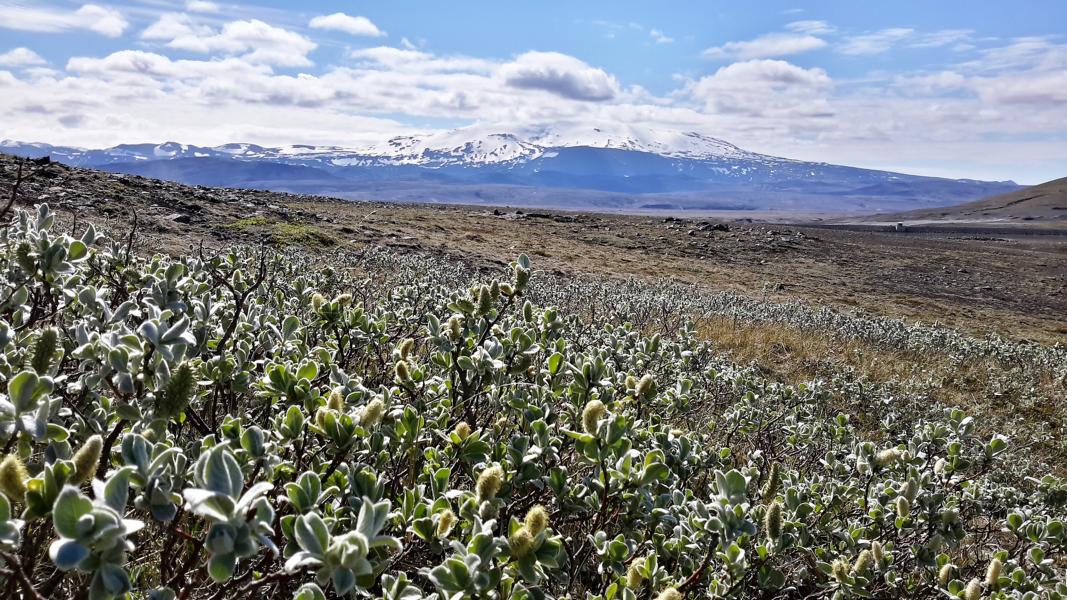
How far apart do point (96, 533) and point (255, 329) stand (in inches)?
69.5

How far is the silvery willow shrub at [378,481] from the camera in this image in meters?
0.99

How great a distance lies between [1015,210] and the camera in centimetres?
12525

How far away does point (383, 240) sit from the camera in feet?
55.9

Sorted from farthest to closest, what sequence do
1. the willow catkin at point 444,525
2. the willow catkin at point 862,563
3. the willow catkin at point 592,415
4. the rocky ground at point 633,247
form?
the rocky ground at point 633,247 < the willow catkin at point 862,563 < the willow catkin at point 592,415 < the willow catkin at point 444,525

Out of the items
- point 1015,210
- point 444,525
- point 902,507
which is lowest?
point 902,507

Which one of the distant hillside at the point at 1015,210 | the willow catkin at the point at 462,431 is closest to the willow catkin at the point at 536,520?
the willow catkin at the point at 462,431

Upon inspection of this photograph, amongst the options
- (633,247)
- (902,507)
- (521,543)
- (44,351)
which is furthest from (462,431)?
(633,247)

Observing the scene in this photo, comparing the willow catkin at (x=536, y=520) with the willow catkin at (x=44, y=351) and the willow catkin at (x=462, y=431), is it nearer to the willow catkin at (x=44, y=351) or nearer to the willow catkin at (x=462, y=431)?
the willow catkin at (x=462, y=431)

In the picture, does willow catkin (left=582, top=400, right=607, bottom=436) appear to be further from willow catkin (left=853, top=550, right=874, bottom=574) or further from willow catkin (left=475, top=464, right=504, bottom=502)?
willow catkin (left=853, top=550, right=874, bottom=574)

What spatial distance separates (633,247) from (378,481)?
26.9 metres

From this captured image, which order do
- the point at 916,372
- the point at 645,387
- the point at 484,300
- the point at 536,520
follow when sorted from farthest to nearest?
1. the point at 916,372
2. the point at 484,300
3. the point at 645,387
4. the point at 536,520

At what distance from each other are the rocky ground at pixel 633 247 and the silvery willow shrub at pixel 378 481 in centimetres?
665

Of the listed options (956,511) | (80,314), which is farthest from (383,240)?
(956,511)

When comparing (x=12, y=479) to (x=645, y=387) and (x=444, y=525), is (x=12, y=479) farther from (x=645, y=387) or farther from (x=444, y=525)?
(x=645, y=387)
